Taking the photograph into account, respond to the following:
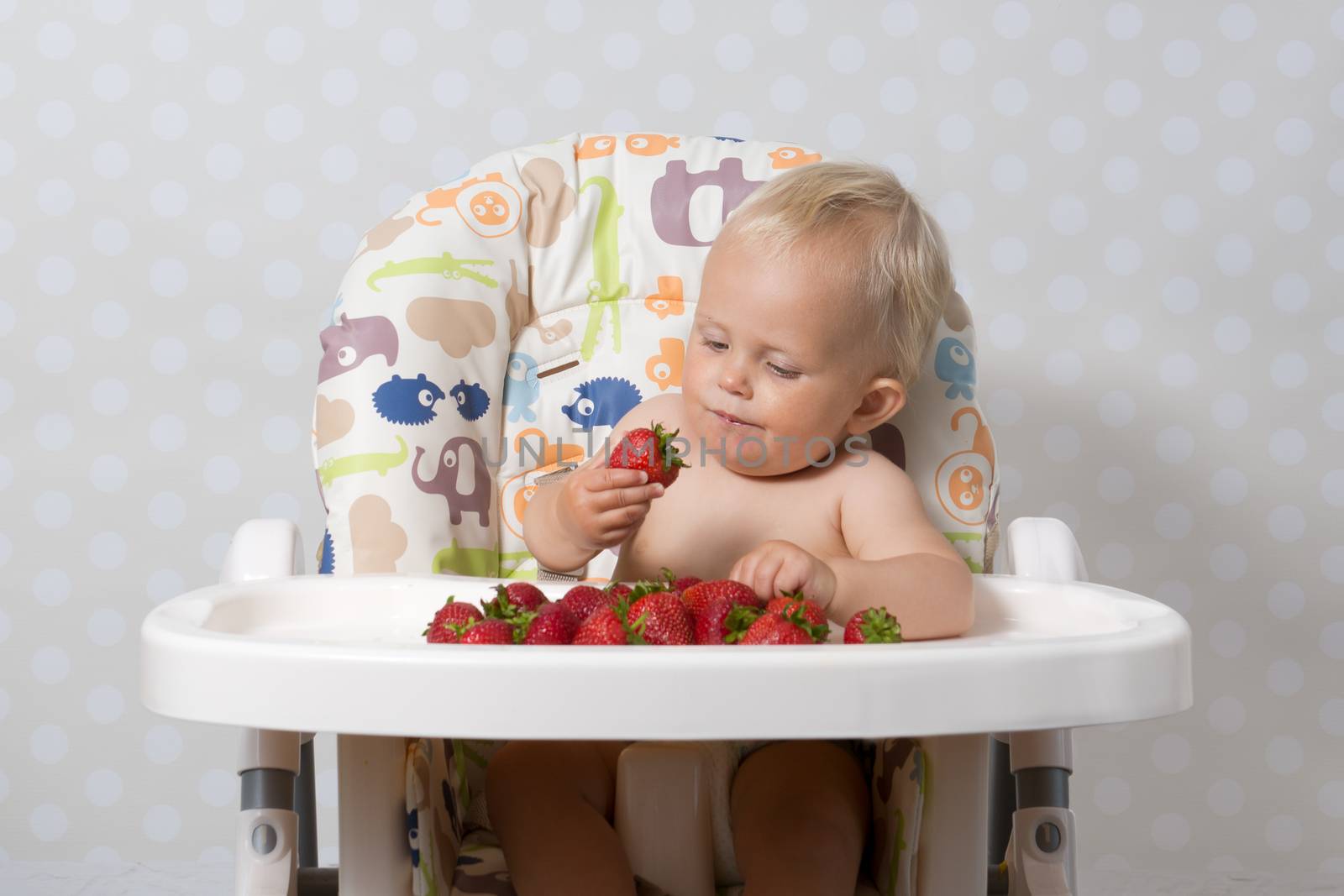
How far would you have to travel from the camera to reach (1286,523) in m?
1.92

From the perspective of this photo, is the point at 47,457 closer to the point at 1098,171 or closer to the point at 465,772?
the point at 465,772

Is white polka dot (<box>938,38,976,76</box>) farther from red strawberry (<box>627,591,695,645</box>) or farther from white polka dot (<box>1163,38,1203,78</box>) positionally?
red strawberry (<box>627,591,695,645</box>)

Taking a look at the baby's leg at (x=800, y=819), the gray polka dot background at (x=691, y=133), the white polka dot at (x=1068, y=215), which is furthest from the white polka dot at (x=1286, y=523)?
the baby's leg at (x=800, y=819)

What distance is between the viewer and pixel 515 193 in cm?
128

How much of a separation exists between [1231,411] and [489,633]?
1428mm

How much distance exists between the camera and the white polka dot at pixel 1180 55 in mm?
1836

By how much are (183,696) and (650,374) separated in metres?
0.65

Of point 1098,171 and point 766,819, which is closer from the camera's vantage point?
point 766,819

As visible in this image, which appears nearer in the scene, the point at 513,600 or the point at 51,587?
the point at 513,600

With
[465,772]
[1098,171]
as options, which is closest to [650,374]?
[465,772]

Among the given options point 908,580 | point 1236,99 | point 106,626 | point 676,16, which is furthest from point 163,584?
point 1236,99

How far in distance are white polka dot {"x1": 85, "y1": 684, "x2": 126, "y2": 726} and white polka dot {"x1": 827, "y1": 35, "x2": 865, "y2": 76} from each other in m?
1.33

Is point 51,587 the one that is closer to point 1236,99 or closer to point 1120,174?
point 1120,174

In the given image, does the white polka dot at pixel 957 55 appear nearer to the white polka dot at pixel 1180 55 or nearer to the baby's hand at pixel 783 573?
the white polka dot at pixel 1180 55
